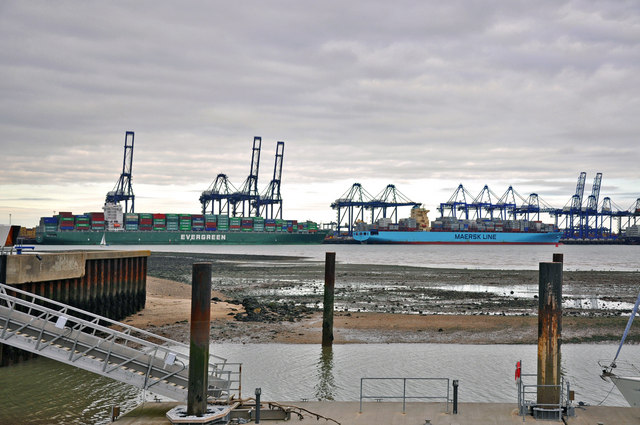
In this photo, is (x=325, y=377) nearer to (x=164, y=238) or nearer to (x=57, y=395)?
(x=57, y=395)

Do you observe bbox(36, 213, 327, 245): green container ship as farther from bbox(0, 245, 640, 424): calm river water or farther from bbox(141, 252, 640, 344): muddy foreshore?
bbox(0, 245, 640, 424): calm river water

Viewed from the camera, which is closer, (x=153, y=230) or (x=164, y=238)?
(x=164, y=238)

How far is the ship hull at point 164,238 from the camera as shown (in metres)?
178

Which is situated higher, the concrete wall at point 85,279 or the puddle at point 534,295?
the concrete wall at point 85,279

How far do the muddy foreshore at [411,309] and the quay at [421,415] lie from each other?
12.7 meters

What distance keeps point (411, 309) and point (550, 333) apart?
2347 centimetres

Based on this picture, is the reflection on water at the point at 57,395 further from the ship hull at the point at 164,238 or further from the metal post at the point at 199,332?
the ship hull at the point at 164,238

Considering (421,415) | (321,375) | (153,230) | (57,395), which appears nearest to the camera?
(421,415)

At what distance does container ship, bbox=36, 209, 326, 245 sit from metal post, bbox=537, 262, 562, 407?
17330 cm

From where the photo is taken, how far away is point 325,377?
2161 centimetres

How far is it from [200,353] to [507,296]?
3728 centimetres

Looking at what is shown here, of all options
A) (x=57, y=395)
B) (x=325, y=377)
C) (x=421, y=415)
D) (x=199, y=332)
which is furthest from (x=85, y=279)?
(x=421, y=415)

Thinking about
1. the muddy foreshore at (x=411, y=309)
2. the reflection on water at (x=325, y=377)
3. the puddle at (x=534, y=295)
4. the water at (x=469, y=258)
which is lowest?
the reflection on water at (x=325, y=377)

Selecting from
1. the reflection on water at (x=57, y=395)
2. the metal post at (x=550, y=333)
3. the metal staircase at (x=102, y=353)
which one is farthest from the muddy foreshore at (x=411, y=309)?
the metal post at (x=550, y=333)
